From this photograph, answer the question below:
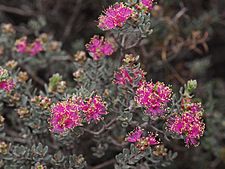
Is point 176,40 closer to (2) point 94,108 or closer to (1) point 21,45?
(1) point 21,45

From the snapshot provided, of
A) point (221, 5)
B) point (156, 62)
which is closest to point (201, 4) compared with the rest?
point (221, 5)

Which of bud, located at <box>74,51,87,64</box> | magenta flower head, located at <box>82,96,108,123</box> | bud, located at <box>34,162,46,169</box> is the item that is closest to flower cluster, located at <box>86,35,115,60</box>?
bud, located at <box>74,51,87,64</box>

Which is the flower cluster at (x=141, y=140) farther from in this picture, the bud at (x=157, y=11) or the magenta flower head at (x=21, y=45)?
the bud at (x=157, y=11)

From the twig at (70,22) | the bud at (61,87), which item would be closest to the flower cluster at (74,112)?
the bud at (61,87)

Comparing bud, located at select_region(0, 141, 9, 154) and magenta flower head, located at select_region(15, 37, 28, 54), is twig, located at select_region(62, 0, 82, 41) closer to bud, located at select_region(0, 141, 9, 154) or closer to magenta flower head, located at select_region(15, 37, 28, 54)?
magenta flower head, located at select_region(15, 37, 28, 54)

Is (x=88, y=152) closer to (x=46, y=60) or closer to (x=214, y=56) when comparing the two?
(x=46, y=60)
